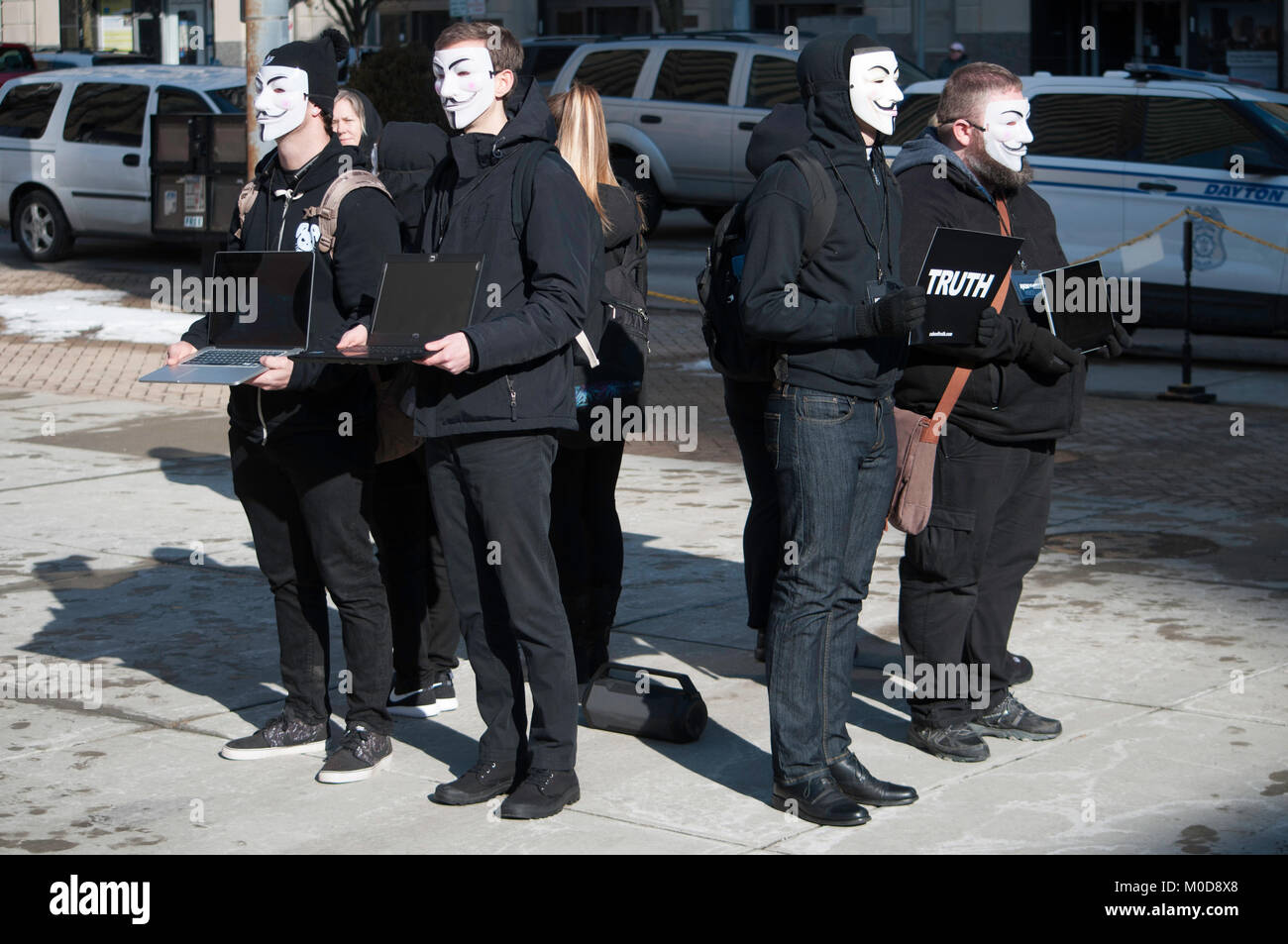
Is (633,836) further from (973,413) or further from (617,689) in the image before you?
(973,413)

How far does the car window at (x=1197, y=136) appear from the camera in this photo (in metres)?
12.5

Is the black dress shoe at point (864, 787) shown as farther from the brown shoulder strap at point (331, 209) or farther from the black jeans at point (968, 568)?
the brown shoulder strap at point (331, 209)

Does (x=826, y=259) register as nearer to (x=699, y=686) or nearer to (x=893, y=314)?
(x=893, y=314)

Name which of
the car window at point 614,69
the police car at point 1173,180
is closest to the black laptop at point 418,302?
the police car at point 1173,180

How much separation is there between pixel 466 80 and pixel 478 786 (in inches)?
74.5

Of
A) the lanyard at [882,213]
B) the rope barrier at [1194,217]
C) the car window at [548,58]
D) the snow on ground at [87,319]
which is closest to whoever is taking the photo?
the lanyard at [882,213]

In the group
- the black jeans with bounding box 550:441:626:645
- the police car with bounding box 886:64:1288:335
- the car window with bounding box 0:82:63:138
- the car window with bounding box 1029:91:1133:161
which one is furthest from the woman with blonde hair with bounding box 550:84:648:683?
the car window with bounding box 0:82:63:138

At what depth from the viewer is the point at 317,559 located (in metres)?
5.20

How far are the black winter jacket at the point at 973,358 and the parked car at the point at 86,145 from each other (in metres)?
13.9

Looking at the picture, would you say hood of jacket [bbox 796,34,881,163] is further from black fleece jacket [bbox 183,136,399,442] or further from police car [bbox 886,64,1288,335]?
police car [bbox 886,64,1288,335]

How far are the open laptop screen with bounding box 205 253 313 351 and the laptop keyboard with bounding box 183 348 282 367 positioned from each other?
1.1 inches

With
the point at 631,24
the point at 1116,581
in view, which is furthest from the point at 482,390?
the point at 631,24

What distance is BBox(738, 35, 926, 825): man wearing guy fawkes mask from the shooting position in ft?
15.0

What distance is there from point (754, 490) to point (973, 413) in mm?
1029
